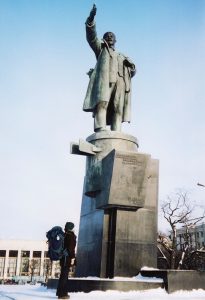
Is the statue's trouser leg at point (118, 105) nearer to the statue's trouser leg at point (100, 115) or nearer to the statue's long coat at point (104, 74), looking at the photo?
the statue's long coat at point (104, 74)

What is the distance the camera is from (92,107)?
424 inches

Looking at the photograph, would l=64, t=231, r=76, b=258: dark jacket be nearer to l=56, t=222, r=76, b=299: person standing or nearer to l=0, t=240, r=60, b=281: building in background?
l=56, t=222, r=76, b=299: person standing

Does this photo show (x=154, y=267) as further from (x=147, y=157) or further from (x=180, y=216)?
(x=180, y=216)

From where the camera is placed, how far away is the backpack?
6.41 m

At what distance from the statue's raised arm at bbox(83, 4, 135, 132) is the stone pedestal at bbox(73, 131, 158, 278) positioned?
1.61m

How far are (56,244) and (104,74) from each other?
584cm

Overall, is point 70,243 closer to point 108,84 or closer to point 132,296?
point 132,296

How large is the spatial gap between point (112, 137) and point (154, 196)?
1933 millimetres

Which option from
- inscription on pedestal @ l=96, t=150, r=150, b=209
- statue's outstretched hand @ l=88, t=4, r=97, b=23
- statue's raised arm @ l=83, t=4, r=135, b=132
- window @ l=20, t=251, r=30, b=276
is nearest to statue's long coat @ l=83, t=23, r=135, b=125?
statue's raised arm @ l=83, t=4, r=135, b=132

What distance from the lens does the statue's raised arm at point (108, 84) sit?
415 inches

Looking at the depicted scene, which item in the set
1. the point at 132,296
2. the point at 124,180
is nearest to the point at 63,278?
the point at 132,296

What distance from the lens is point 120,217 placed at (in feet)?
28.9

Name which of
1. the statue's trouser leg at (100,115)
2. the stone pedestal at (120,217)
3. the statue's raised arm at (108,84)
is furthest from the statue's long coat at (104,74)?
the stone pedestal at (120,217)

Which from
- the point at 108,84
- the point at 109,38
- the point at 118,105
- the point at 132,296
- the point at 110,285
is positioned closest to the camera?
the point at 132,296
